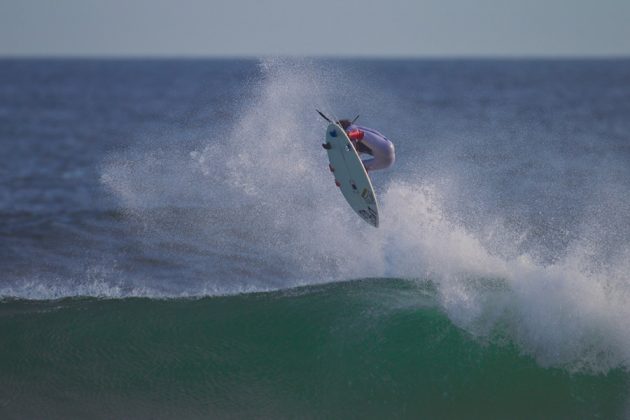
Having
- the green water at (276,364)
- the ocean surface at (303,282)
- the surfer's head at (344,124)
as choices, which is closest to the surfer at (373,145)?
the surfer's head at (344,124)

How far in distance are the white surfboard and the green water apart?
1.44 m

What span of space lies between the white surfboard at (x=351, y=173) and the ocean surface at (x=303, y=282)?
4.46 ft

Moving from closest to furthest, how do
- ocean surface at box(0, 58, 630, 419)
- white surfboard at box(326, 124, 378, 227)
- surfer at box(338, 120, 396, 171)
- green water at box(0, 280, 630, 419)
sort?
green water at box(0, 280, 630, 419), ocean surface at box(0, 58, 630, 419), white surfboard at box(326, 124, 378, 227), surfer at box(338, 120, 396, 171)

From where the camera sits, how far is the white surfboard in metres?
11.6

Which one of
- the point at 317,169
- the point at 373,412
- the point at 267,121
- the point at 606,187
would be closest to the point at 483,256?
the point at 373,412

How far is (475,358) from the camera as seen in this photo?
34.6 ft

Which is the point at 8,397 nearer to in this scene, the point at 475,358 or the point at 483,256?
the point at 475,358

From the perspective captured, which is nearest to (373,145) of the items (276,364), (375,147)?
(375,147)

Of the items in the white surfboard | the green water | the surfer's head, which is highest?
the surfer's head

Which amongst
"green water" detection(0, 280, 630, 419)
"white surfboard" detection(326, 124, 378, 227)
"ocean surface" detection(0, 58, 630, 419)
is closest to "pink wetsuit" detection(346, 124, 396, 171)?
"white surfboard" detection(326, 124, 378, 227)

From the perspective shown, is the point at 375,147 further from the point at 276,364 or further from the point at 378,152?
the point at 276,364

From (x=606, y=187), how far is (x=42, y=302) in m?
13.4

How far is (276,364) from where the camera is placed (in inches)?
422

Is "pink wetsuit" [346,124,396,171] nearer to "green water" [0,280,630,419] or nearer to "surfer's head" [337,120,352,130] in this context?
"surfer's head" [337,120,352,130]
